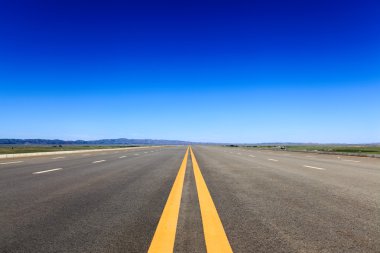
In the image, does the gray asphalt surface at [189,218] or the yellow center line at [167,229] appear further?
the gray asphalt surface at [189,218]

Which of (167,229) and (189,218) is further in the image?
(189,218)

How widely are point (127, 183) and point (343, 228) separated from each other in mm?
6443

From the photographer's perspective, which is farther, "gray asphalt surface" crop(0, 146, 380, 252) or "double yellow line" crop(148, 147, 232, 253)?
"gray asphalt surface" crop(0, 146, 380, 252)

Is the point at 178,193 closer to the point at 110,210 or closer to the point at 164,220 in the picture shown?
the point at 110,210

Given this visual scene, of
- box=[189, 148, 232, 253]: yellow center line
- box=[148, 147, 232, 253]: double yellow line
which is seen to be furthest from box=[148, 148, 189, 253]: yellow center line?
box=[189, 148, 232, 253]: yellow center line

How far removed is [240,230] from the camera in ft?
14.8

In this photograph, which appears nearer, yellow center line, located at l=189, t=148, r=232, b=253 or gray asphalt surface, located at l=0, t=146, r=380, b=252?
yellow center line, located at l=189, t=148, r=232, b=253

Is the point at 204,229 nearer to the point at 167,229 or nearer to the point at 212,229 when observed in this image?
the point at 212,229

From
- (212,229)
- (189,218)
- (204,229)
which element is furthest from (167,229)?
(189,218)

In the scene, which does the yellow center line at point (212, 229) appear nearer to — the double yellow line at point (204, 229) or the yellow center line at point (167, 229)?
the double yellow line at point (204, 229)

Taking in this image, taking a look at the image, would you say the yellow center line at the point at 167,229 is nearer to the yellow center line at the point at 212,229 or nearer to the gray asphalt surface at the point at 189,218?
the gray asphalt surface at the point at 189,218

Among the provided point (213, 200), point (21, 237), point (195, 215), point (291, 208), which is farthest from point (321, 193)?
point (21, 237)

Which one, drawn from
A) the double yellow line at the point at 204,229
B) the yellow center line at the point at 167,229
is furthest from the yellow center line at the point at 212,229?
the yellow center line at the point at 167,229

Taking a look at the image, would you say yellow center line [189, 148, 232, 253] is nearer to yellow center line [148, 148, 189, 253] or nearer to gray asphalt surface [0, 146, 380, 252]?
gray asphalt surface [0, 146, 380, 252]
